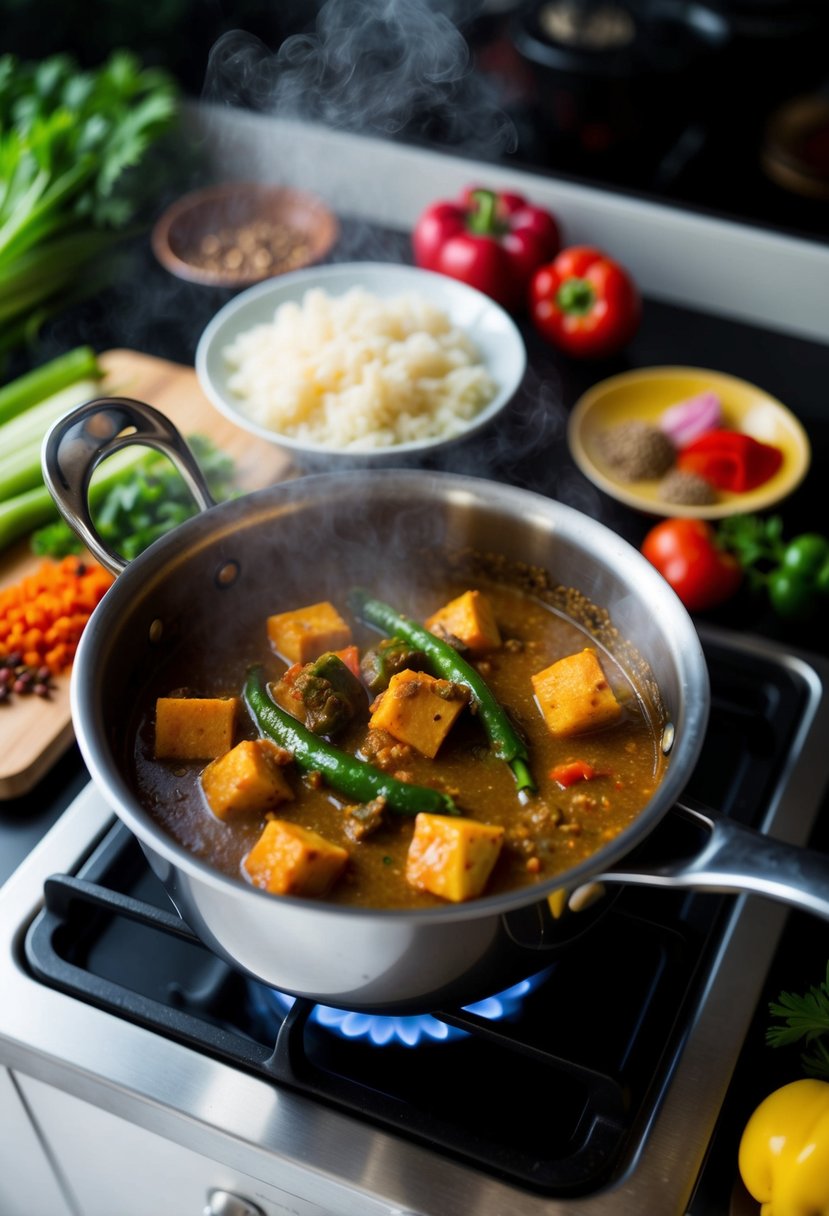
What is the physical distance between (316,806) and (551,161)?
2229mm

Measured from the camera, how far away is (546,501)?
1.67m

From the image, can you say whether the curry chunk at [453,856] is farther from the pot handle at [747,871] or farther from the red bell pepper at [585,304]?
the red bell pepper at [585,304]

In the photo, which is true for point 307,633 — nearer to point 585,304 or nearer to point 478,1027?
point 478,1027

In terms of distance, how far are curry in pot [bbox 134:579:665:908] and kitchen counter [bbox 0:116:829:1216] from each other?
66 cm

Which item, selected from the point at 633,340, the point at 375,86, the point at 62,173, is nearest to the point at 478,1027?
the point at 633,340

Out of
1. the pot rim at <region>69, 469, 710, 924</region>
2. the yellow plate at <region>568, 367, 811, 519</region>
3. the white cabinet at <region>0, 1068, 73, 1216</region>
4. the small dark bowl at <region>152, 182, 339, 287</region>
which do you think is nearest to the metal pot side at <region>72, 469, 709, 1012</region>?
the pot rim at <region>69, 469, 710, 924</region>

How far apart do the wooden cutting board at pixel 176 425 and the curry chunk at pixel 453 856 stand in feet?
2.39

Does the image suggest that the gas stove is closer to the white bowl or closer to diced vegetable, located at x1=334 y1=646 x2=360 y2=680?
diced vegetable, located at x1=334 y1=646 x2=360 y2=680

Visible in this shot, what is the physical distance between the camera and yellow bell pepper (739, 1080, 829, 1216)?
1.18m

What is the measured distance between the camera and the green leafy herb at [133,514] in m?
2.12

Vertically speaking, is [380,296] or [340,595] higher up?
[340,595]

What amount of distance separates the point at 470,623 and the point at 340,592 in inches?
10.5

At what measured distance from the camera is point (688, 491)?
7.55 ft

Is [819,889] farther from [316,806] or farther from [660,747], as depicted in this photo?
[316,806]
